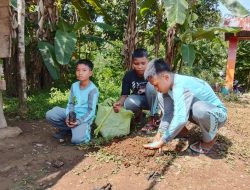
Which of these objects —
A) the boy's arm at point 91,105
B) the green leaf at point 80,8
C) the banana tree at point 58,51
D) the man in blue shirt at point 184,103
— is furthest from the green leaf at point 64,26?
the man in blue shirt at point 184,103

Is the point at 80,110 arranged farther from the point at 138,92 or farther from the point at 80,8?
the point at 80,8

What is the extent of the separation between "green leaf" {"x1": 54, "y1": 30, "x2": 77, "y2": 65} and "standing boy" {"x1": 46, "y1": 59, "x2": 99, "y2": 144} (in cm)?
164

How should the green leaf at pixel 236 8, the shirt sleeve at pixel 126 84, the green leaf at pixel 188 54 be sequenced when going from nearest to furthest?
the shirt sleeve at pixel 126 84 < the green leaf at pixel 236 8 < the green leaf at pixel 188 54

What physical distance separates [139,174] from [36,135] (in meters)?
1.74

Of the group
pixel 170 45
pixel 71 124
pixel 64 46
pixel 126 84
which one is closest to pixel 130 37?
pixel 170 45

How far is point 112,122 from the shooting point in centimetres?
402

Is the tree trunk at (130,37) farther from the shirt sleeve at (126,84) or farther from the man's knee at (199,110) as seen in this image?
the man's knee at (199,110)

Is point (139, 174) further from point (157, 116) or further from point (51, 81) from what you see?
point (51, 81)

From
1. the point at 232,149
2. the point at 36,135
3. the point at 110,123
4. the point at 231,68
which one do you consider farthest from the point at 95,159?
the point at 231,68

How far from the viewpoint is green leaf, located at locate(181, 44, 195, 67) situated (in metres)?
6.60

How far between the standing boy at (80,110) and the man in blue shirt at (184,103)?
0.86 meters

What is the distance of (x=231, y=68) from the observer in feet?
34.3

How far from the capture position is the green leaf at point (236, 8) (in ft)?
17.7

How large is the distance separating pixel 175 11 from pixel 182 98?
6.83 ft
